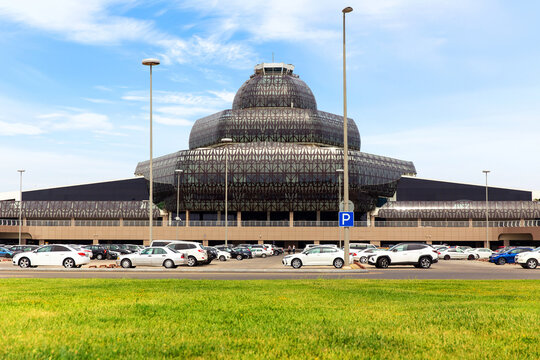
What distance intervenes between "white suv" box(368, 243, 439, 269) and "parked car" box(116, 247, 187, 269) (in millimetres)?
11812

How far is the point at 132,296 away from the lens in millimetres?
13352

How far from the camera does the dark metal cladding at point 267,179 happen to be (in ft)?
320

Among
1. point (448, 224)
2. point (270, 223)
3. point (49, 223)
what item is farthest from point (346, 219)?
point (49, 223)

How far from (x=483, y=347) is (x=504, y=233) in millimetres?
98692

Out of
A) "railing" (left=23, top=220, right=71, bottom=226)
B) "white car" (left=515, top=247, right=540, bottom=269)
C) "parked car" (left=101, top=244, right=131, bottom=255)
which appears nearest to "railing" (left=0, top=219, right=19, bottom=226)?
"railing" (left=23, top=220, right=71, bottom=226)

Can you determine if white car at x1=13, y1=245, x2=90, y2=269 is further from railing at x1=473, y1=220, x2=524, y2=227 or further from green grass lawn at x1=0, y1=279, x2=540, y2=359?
railing at x1=473, y1=220, x2=524, y2=227

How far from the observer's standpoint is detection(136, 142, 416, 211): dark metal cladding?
9750 centimetres

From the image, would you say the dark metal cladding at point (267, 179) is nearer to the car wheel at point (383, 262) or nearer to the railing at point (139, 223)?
the railing at point (139, 223)

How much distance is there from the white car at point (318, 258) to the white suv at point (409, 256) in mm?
2076

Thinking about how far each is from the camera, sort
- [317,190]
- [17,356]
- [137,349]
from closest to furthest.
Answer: [17,356] → [137,349] → [317,190]

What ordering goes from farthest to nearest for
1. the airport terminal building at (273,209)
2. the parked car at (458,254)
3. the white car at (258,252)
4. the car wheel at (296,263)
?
the airport terminal building at (273,209) < the white car at (258,252) < the parked car at (458,254) < the car wheel at (296,263)

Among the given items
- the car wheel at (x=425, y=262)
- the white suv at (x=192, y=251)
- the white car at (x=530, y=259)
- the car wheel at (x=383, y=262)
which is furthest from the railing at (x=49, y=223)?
the white car at (x=530, y=259)

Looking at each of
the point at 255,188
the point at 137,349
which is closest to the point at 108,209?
the point at 255,188

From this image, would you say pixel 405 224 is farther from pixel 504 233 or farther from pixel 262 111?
pixel 262 111
